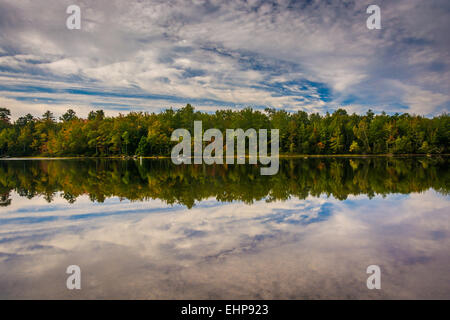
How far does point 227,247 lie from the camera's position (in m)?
6.46

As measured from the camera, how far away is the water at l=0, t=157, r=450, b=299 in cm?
460

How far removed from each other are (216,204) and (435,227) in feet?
23.7

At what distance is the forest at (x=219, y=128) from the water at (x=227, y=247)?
7008 centimetres

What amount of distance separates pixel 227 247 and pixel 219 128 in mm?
83362

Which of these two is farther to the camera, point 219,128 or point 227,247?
point 219,128

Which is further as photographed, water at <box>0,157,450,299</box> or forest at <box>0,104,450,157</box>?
forest at <box>0,104,450,157</box>

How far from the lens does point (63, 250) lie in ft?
21.2

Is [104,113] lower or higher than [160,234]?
higher

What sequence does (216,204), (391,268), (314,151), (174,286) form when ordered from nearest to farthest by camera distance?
(174,286) < (391,268) < (216,204) < (314,151)

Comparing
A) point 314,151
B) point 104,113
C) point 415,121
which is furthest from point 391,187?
point 104,113

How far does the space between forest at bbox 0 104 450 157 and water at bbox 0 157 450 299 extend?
70.1 meters

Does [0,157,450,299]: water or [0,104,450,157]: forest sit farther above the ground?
[0,104,450,157]: forest

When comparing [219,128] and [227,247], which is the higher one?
[219,128]
